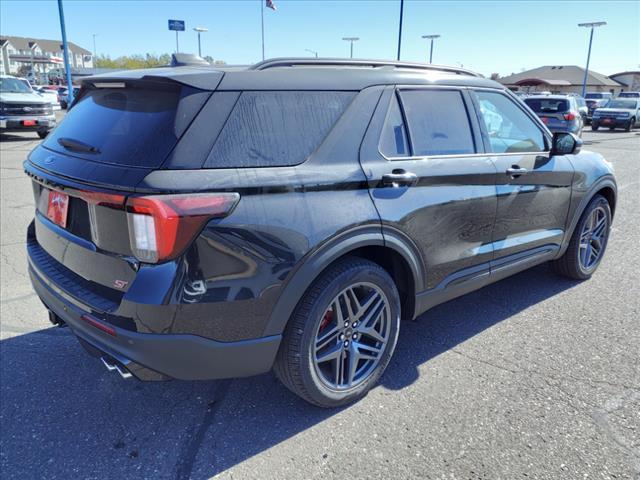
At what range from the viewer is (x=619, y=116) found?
24734 mm

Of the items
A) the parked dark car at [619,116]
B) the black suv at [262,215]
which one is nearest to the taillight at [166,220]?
the black suv at [262,215]

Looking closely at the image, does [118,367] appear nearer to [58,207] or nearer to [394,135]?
[58,207]

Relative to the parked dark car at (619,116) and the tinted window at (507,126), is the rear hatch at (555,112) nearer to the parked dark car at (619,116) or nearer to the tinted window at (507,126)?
the parked dark car at (619,116)

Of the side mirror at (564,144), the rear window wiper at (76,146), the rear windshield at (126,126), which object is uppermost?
the rear windshield at (126,126)

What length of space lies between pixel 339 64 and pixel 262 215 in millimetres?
1203

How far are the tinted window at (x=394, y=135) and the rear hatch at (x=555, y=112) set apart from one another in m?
14.1

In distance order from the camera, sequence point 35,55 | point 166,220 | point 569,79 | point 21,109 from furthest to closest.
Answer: point 35,55 → point 569,79 → point 21,109 → point 166,220

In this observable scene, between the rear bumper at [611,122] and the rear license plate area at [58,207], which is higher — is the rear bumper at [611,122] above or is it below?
below

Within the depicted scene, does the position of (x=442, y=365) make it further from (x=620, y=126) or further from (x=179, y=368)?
(x=620, y=126)

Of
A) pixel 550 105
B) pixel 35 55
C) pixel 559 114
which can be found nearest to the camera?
pixel 559 114

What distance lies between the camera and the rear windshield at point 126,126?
219 centimetres

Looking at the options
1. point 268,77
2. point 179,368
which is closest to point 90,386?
point 179,368

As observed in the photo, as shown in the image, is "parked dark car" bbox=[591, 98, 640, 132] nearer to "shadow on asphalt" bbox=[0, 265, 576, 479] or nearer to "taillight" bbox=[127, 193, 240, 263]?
"shadow on asphalt" bbox=[0, 265, 576, 479]

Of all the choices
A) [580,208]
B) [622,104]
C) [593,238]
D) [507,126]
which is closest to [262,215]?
[507,126]
